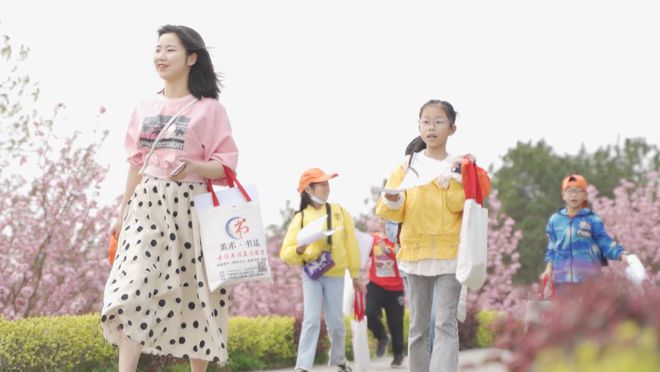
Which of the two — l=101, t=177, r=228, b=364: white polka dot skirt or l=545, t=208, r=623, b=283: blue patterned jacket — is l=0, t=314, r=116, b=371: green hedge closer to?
l=101, t=177, r=228, b=364: white polka dot skirt

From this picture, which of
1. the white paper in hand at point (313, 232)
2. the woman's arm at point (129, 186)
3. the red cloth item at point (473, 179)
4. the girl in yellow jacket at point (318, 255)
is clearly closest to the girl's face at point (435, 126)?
the red cloth item at point (473, 179)

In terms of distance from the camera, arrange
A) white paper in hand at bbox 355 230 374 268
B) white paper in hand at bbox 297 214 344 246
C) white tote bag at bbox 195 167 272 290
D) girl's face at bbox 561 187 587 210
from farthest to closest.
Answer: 1. white paper in hand at bbox 355 230 374 268
2. girl's face at bbox 561 187 587 210
3. white paper in hand at bbox 297 214 344 246
4. white tote bag at bbox 195 167 272 290

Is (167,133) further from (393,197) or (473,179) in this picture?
(473,179)

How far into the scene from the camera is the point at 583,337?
2.17 meters

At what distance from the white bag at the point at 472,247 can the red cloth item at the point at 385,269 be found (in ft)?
18.7

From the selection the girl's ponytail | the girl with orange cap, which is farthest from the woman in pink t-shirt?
the girl with orange cap

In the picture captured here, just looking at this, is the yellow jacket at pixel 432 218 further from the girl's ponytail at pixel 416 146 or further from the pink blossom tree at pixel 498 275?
the pink blossom tree at pixel 498 275

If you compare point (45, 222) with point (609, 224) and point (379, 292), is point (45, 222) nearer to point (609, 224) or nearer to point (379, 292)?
point (379, 292)

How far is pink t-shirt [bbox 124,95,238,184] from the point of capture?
6398 mm

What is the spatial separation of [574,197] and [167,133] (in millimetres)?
5032

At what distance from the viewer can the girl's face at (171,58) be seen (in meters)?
6.59

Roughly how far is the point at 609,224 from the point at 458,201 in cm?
2424

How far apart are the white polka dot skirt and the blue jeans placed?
3.17 meters

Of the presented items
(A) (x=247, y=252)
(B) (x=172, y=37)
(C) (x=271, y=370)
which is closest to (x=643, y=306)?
(A) (x=247, y=252)
